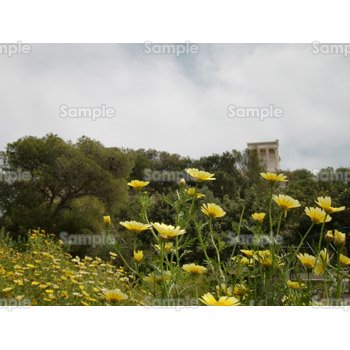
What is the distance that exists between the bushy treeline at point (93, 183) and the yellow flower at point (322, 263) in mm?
5303

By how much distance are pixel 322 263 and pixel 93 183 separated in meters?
6.56

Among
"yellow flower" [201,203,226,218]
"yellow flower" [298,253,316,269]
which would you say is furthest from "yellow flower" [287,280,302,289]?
"yellow flower" [201,203,226,218]

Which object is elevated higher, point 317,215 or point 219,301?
point 317,215

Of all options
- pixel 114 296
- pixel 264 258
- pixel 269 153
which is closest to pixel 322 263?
pixel 264 258

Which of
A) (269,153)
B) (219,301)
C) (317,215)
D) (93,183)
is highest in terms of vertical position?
(269,153)

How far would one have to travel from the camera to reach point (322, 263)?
52.2 inches

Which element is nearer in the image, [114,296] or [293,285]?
[114,296]

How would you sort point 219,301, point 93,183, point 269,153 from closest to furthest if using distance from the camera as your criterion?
1. point 219,301
2. point 269,153
3. point 93,183

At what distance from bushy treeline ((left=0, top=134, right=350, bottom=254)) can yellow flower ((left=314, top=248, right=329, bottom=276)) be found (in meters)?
5.30

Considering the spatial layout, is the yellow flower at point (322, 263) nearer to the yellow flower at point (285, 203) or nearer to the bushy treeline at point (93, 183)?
the yellow flower at point (285, 203)

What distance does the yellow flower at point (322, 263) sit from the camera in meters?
1.27

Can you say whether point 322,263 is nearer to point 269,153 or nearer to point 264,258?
point 264,258

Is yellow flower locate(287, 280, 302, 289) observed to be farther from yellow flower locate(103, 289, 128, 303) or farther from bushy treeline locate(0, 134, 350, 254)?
bushy treeline locate(0, 134, 350, 254)
